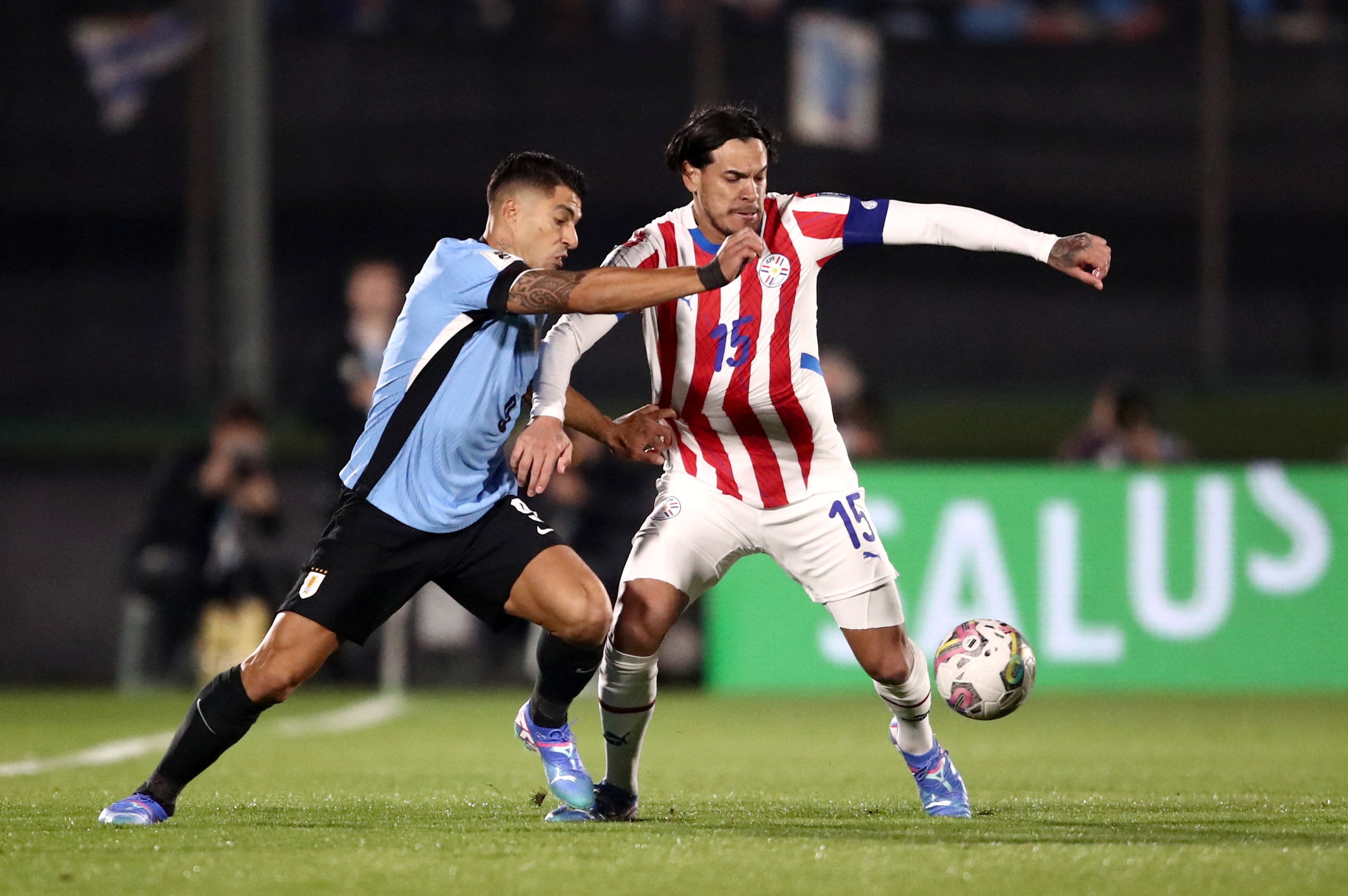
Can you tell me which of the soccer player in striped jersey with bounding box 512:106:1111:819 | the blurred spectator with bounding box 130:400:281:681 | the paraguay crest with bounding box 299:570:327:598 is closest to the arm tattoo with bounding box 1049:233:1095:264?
the soccer player in striped jersey with bounding box 512:106:1111:819

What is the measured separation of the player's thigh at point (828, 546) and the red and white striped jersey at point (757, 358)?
5 centimetres

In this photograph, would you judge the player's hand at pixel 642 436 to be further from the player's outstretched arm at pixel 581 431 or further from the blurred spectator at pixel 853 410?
the blurred spectator at pixel 853 410

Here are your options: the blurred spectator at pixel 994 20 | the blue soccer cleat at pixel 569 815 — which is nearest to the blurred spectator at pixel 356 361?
the blue soccer cleat at pixel 569 815

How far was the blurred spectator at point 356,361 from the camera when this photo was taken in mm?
10977

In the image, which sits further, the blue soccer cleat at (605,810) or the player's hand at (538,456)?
the blue soccer cleat at (605,810)

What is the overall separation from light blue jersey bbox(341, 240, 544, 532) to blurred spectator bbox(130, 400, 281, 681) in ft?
21.5

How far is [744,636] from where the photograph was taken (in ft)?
39.5

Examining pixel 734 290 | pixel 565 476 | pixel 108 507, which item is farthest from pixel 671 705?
pixel 734 290

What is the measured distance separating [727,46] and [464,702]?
38.2 feet

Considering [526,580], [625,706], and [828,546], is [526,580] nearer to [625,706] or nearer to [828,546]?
[625,706]

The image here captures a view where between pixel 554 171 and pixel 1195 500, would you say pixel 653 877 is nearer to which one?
pixel 554 171

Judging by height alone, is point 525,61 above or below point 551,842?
above

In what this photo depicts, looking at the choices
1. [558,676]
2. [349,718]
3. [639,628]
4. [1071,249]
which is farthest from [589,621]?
[349,718]

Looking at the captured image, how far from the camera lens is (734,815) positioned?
6.00 m
